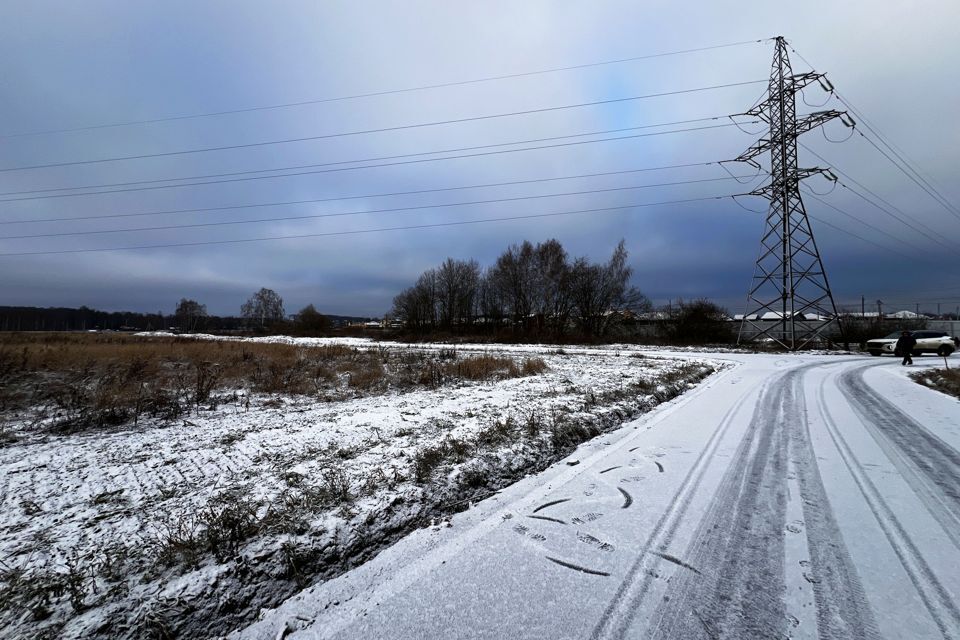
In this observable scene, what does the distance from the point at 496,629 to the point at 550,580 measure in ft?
1.77

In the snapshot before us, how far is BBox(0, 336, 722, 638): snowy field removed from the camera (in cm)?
235

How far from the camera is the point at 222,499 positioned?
12.0 feet

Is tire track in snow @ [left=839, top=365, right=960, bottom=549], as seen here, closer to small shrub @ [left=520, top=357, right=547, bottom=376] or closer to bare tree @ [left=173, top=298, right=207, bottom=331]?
small shrub @ [left=520, top=357, right=547, bottom=376]

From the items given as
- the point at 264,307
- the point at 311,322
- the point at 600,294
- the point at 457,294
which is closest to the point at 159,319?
the point at 264,307

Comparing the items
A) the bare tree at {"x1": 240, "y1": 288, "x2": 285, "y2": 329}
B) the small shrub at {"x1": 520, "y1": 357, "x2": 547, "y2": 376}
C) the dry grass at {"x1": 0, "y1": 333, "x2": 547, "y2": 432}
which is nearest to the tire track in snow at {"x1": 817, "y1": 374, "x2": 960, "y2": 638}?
the dry grass at {"x1": 0, "y1": 333, "x2": 547, "y2": 432}

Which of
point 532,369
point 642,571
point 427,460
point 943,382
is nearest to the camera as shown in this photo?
point 642,571

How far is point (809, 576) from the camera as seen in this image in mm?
2568

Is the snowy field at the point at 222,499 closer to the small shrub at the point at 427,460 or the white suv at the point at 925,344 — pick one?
the small shrub at the point at 427,460

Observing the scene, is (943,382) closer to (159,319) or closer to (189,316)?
(189,316)

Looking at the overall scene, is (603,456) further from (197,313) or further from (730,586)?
(197,313)

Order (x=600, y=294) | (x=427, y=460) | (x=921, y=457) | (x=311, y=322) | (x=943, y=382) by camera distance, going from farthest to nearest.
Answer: (x=311, y=322), (x=600, y=294), (x=943, y=382), (x=921, y=457), (x=427, y=460)

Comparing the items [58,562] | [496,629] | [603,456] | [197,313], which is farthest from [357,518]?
[197,313]

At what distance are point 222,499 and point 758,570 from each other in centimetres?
443

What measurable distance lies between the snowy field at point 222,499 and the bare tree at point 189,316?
129281mm
